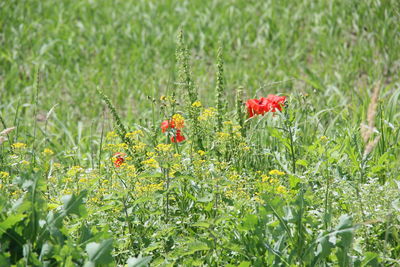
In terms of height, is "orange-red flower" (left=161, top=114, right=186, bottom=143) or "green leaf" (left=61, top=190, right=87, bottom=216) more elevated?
"orange-red flower" (left=161, top=114, right=186, bottom=143)

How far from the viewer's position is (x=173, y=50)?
586 centimetres

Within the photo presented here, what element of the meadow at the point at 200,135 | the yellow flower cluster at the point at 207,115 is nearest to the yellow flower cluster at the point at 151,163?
the meadow at the point at 200,135

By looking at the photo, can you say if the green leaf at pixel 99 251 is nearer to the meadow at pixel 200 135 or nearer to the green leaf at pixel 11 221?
the meadow at pixel 200 135

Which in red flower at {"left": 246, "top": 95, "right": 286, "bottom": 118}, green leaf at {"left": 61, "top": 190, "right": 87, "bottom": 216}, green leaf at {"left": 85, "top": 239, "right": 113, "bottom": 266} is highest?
red flower at {"left": 246, "top": 95, "right": 286, "bottom": 118}

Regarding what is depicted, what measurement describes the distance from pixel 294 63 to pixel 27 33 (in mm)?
2704

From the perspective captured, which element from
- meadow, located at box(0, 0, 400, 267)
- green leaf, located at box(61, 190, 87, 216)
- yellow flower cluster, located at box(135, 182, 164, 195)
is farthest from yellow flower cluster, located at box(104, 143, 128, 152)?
green leaf, located at box(61, 190, 87, 216)

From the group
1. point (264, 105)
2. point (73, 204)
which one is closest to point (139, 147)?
point (73, 204)

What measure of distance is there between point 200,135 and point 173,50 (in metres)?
2.98

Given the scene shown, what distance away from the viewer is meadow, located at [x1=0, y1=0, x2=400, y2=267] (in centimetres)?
220

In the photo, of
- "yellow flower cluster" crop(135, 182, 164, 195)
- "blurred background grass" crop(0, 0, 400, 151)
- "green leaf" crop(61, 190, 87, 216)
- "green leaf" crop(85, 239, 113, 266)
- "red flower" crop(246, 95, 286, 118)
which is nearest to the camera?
"green leaf" crop(85, 239, 113, 266)

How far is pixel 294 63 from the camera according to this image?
5637mm

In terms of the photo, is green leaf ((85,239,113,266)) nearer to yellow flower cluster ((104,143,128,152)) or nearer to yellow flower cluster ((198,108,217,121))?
yellow flower cluster ((104,143,128,152))

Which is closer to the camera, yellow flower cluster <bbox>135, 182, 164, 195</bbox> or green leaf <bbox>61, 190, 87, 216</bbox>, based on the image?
green leaf <bbox>61, 190, 87, 216</bbox>

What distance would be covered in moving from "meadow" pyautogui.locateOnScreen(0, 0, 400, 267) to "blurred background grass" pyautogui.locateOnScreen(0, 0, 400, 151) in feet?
0.07
